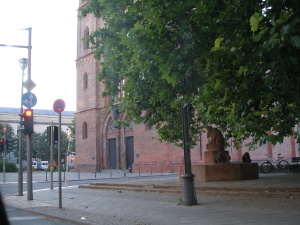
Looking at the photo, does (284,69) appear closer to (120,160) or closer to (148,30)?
(148,30)

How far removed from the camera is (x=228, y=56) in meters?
6.51

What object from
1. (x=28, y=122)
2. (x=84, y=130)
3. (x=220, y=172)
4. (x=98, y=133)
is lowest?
(x=220, y=172)

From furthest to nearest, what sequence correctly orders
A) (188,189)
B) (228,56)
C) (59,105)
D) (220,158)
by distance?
(220,158), (59,105), (188,189), (228,56)

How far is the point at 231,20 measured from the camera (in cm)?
773

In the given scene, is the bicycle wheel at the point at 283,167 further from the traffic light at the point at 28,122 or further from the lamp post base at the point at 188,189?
the traffic light at the point at 28,122

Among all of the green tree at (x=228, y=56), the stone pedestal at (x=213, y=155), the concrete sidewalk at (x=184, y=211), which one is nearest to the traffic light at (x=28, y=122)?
the concrete sidewalk at (x=184, y=211)

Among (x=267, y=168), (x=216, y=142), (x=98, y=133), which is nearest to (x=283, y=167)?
(x=267, y=168)

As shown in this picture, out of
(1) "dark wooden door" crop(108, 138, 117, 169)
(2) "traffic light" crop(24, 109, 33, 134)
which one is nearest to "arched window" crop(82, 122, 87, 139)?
(1) "dark wooden door" crop(108, 138, 117, 169)

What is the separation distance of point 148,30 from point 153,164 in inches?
1269

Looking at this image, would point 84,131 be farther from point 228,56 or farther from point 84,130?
point 228,56

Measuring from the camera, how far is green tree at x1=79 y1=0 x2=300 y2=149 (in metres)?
5.89

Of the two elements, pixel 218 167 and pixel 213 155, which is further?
pixel 213 155

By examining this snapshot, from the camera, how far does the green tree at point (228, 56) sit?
5.89 m

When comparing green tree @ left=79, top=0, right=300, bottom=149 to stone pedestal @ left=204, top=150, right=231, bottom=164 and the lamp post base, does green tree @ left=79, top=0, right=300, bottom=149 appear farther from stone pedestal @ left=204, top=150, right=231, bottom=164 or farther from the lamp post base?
stone pedestal @ left=204, top=150, right=231, bottom=164
